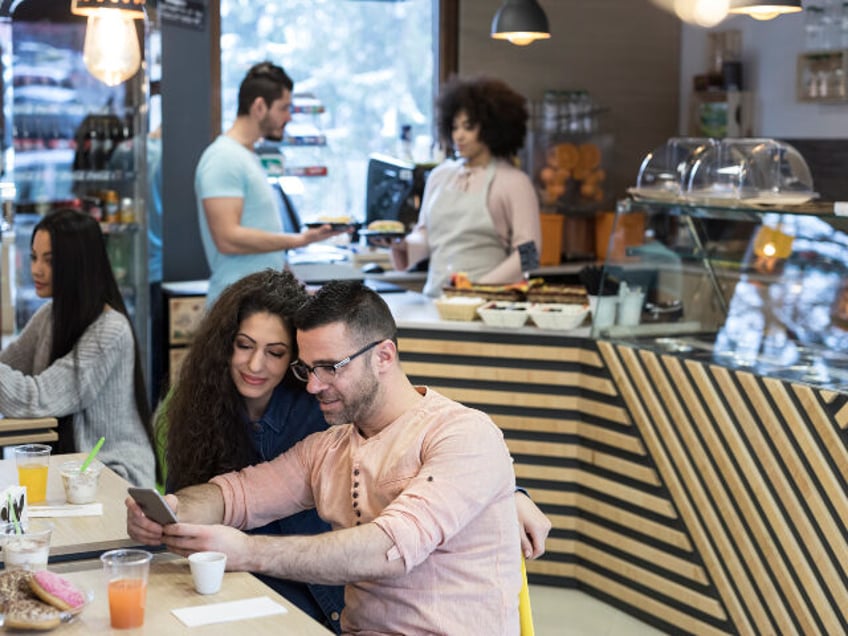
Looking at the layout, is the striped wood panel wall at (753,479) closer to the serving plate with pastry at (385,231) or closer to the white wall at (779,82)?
the serving plate with pastry at (385,231)

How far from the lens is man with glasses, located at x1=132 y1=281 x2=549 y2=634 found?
2.44 metres

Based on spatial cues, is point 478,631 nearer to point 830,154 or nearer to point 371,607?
point 371,607

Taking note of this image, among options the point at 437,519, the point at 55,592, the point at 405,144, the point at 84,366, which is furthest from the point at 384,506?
the point at 405,144

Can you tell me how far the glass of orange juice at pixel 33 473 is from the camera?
3.13 metres

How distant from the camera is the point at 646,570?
4750 mm

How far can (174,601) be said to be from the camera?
237cm

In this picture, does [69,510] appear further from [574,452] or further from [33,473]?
[574,452]

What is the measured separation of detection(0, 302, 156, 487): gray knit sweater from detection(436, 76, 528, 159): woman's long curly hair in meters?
2.27

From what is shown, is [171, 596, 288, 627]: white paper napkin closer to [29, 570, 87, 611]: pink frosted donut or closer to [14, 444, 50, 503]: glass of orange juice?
[29, 570, 87, 611]: pink frosted donut

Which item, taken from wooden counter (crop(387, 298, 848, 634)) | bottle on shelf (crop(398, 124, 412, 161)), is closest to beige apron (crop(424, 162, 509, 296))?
wooden counter (crop(387, 298, 848, 634))

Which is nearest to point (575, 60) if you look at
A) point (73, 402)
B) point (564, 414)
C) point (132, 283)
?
point (132, 283)

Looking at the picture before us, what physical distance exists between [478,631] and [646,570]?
7.73ft

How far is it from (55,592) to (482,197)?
3.87 m

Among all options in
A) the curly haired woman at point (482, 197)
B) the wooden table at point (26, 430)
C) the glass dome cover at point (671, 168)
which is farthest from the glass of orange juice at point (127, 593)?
the curly haired woman at point (482, 197)
